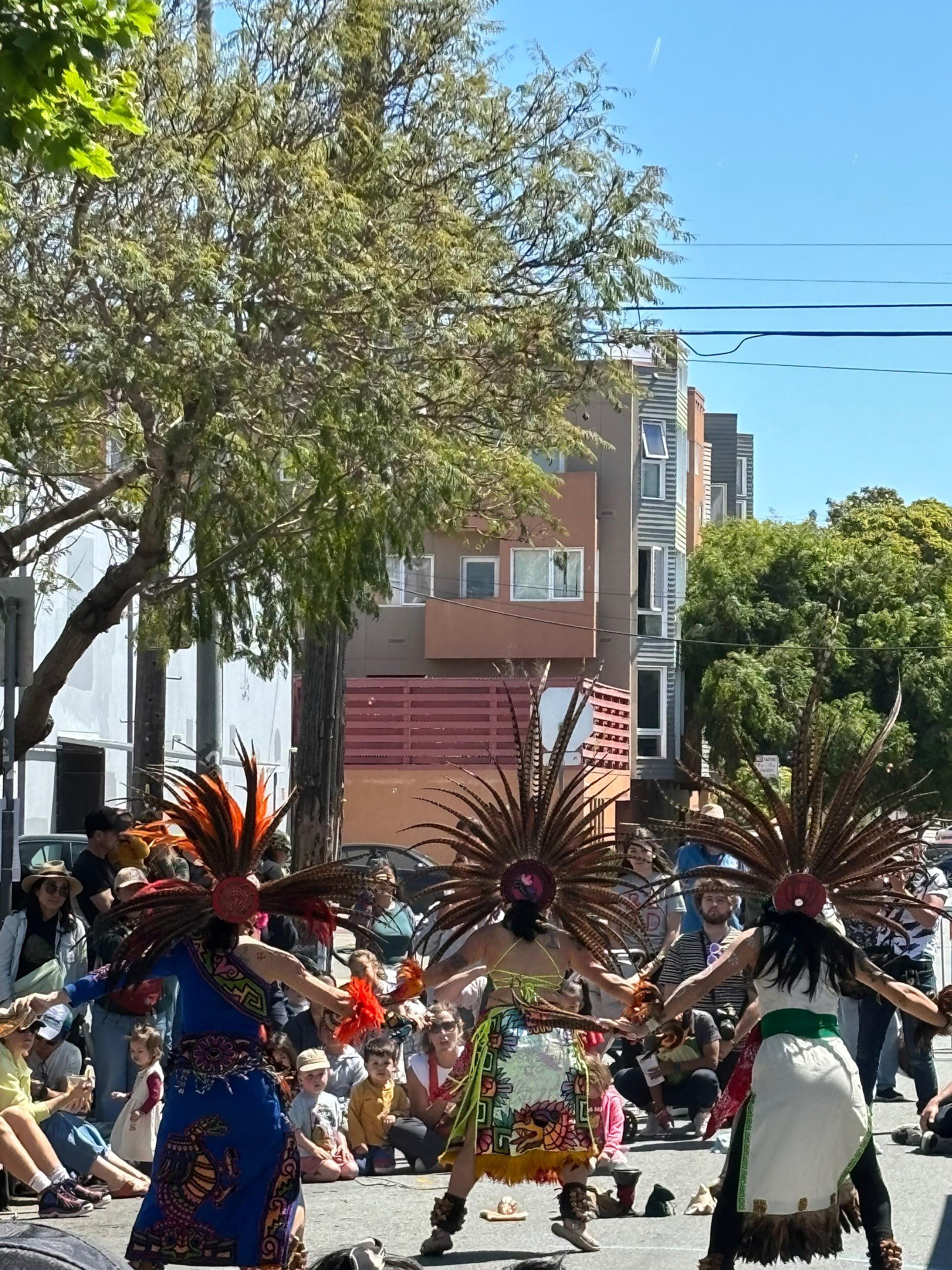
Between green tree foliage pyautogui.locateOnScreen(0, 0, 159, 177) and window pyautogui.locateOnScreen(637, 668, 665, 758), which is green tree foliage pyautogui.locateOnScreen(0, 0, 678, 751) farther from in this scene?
window pyautogui.locateOnScreen(637, 668, 665, 758)

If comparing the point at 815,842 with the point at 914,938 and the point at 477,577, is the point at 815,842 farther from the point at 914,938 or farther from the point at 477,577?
the point at 477,577

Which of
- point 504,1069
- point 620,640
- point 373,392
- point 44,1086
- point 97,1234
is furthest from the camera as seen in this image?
point 620,640

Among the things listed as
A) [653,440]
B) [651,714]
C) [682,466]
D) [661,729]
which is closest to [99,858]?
[653,440]

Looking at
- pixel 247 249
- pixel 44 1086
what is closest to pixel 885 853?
pixel 44 1086

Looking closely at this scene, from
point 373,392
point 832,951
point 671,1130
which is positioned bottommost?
point 671,1130

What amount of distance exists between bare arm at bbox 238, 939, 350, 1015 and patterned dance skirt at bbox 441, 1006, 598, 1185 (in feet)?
3.72

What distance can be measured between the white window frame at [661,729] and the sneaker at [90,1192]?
37304 millimetres

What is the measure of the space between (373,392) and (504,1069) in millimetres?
5743

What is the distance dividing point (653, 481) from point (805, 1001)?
39.9 metres

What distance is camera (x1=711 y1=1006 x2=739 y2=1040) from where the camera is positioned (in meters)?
10.7

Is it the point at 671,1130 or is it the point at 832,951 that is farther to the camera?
the point at 671,1130

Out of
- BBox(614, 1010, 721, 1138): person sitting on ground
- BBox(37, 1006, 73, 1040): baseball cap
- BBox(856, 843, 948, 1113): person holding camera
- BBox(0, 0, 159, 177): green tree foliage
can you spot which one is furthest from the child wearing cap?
BBox(0, 0, 159, 177): green tree foliage

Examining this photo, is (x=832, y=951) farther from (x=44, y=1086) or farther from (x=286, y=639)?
(x=286, y=639)

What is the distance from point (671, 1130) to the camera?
12109 mm
